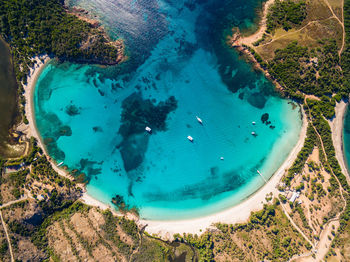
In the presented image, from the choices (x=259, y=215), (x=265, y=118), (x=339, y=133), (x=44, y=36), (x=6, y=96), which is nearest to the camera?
(x=44, y=36)

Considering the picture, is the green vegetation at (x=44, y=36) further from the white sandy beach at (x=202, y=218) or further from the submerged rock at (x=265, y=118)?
the submerged rock at (x=265, y=118)

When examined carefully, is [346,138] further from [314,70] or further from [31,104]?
[31,104]

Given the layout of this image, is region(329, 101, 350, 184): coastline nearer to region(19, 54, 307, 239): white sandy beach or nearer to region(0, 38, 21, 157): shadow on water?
region(19, 54, 307, 239): white sandy beach

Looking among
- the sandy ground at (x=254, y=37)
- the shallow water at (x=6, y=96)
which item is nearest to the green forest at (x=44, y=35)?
the shallow water at (x=6, y=96)

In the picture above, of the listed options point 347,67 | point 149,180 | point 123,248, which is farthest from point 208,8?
point 123,248

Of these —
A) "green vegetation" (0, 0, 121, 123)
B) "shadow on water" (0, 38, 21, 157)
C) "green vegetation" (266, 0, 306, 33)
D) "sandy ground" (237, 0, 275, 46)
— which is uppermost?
"green vegetation" (266, 0, 306, 33)

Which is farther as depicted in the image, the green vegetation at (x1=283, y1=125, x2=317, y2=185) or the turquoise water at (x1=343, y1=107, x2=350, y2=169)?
the turquoise water at (x1=343, y1=107, x2=350, y2=169)

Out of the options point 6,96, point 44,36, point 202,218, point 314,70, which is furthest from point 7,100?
point 314,70

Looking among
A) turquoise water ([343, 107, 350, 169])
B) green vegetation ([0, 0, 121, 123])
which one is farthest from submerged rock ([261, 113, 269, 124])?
green vegetation ([0, 0, 121, 123])
